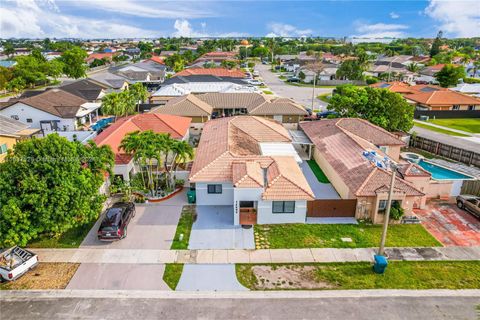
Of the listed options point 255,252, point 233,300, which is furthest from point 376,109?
point 233,300

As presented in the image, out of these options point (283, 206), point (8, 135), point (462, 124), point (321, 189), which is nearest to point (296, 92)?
point (462, 124)

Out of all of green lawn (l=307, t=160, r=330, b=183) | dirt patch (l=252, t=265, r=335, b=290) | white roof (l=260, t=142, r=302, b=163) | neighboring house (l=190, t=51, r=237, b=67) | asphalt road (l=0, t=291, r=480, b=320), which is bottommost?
asphalt road (l=0, t=291, r=480, b=320)

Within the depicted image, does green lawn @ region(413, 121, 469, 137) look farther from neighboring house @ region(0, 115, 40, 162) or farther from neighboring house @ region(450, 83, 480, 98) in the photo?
neighboring house @ region(0, 115, 40, 162)

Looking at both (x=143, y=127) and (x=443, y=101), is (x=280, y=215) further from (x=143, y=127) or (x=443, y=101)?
(x=443, y=101)

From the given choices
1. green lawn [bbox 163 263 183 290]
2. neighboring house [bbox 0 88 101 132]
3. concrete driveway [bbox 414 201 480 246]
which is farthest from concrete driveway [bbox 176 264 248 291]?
neighboring house [bbox 0 88 101 132]

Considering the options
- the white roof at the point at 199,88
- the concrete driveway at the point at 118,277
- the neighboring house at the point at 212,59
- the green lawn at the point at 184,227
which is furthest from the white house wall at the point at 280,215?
the neighboring house at the point at 212,59
